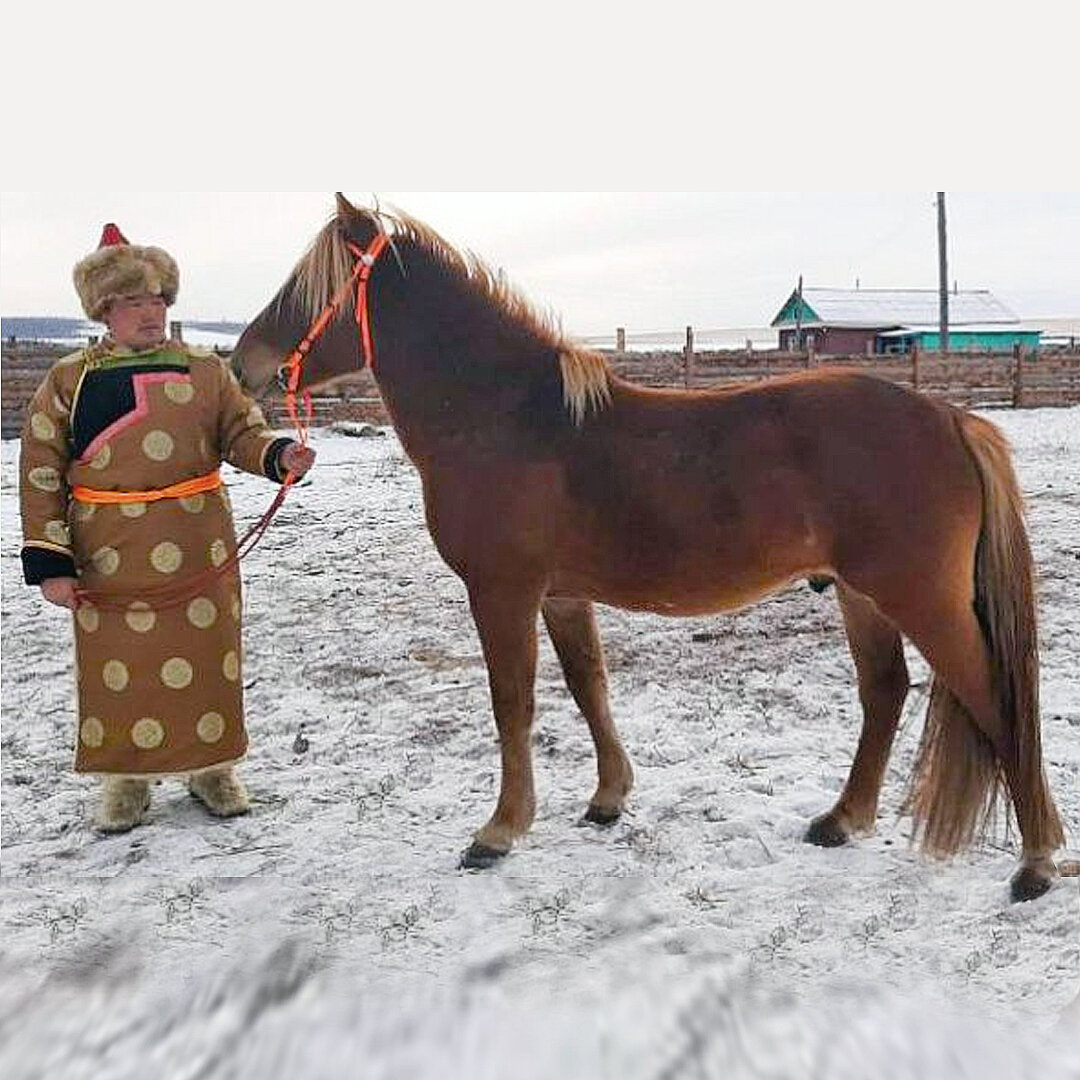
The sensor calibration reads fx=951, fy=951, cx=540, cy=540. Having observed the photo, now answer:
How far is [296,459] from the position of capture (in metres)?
3.27

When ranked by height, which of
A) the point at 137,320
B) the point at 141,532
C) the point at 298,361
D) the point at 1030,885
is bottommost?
the point at 1030,885

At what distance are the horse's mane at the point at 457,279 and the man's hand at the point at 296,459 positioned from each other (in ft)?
1.51

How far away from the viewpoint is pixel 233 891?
117 inches

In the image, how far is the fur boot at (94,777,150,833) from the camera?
11.2ft

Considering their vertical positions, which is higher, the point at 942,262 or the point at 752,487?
the point at 942,262

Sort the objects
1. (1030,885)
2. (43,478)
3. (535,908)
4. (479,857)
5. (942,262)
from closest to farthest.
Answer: (1030,885), (535,908), (479,857), (43,478), (942,262)

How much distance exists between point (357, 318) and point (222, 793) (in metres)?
1.81

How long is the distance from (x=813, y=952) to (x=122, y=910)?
2.02 m

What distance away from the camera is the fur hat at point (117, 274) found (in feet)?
10.2

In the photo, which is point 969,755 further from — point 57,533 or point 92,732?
point 57,533

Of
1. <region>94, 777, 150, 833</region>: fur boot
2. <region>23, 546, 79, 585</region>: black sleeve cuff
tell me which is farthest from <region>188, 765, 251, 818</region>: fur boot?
<region>23, 546, 79, 585</region>: black sleeve cuff

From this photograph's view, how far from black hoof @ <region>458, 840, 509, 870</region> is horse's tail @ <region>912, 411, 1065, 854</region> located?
1.37 metres

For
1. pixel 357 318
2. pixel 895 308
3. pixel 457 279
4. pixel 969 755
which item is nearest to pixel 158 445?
pixel 357 318

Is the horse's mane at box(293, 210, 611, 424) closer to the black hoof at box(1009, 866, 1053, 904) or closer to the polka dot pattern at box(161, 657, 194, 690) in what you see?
the polka dot pattern at box(161, 657, 194, 690)
